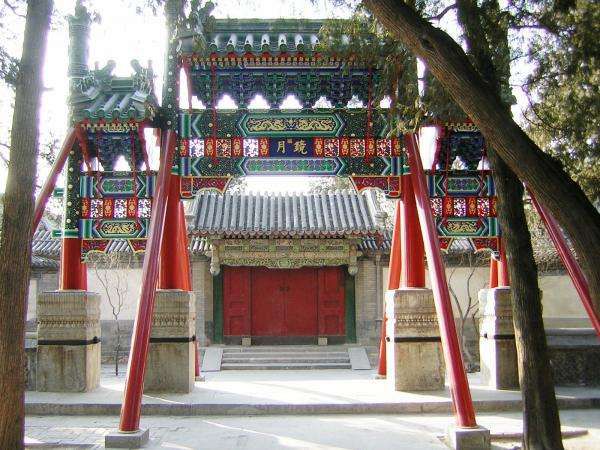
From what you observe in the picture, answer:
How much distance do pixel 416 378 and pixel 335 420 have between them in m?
1.65

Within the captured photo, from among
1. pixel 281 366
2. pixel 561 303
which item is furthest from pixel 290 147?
pixel 561 303

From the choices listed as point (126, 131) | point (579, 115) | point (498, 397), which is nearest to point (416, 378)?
point (498, 397)

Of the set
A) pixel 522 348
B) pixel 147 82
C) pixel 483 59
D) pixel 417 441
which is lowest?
pixel 417 441

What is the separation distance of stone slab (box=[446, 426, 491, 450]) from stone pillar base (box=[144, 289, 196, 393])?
384 centimetres

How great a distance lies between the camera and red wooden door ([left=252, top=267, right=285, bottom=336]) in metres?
18.8

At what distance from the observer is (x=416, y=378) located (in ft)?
29.5

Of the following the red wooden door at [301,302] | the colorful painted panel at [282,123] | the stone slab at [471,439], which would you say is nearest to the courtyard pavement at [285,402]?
the stone slab at [471,439]

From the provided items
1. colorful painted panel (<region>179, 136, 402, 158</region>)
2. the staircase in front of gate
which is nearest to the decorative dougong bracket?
the staircase in front of gate

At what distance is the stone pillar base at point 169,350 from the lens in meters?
8.84

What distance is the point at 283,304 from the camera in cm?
1897

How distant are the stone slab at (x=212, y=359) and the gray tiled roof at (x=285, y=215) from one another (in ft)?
10.0

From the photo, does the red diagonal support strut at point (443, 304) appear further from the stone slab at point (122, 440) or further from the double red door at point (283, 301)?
the double red door at point (283, 301)

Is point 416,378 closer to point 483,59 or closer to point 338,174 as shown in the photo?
point 338,174

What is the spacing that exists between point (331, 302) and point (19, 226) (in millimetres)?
14122
